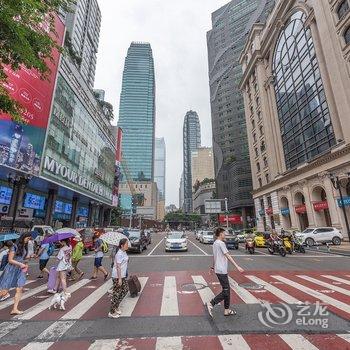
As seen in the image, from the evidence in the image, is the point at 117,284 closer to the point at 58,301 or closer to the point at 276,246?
the point at 58,301

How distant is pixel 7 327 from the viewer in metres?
5.30

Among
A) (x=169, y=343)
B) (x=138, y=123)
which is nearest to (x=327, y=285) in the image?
(x=169, y=343)

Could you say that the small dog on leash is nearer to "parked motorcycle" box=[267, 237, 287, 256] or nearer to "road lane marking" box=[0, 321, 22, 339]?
"road lane marking" box=[0, 321, 22, 339]

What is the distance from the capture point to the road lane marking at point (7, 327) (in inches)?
198

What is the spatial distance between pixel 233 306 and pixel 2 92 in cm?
912

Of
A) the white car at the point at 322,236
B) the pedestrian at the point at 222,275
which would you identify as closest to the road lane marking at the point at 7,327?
the pedestrian at the point at 222,275

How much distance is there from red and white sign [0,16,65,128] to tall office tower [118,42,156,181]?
14224cm

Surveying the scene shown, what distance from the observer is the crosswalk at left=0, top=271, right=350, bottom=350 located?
4391mm

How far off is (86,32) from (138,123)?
9156cm

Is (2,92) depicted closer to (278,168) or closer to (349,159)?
(349,159)

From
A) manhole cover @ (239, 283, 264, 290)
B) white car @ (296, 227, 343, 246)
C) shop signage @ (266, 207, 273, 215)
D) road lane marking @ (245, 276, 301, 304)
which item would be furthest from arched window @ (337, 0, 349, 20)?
manhole cover @ (239, 283, 264, 290)

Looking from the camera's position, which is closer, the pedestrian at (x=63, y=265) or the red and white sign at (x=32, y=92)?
the pedestrian at (x=63, y=265)

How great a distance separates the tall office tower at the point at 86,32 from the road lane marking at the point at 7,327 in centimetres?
8783

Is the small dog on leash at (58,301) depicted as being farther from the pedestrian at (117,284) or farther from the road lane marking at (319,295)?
the road lane marking at (319,295)
